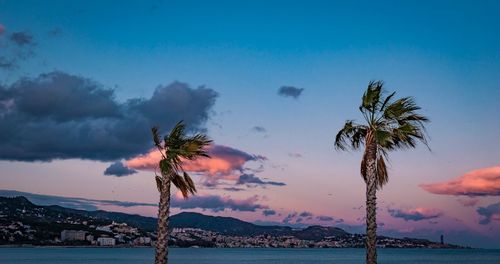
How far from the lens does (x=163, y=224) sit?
24469 mm

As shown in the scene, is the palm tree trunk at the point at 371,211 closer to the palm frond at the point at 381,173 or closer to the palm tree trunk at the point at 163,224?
the palm frond at the point at 381,173

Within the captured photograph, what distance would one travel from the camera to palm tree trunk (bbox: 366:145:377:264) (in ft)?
75.9

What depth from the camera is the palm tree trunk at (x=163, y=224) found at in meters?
24.1

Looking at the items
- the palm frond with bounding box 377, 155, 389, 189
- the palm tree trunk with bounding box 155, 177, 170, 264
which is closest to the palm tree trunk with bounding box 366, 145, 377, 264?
the palm frond with bounding box 377, 155, 389, 189

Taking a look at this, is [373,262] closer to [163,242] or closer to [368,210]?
[368,210]

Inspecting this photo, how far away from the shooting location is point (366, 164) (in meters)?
24.4

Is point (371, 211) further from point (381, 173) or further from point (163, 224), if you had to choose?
point (163, 224)

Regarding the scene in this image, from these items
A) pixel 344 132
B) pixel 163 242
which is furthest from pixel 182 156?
pixel 344 132

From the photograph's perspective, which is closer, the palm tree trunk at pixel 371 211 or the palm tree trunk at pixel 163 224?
the palm tree trunk at pixel 371 211

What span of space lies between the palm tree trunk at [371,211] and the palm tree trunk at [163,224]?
7880mm

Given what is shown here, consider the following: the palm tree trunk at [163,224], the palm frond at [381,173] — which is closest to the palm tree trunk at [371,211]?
the palm frond at [381,173]

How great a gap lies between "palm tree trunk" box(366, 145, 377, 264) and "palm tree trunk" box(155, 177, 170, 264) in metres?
7.88

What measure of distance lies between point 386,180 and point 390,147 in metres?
1.42

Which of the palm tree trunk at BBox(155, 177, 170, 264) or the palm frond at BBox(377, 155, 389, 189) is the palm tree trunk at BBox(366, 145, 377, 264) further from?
the palm tree trunk at BBox(155, 177, 170, 264)
